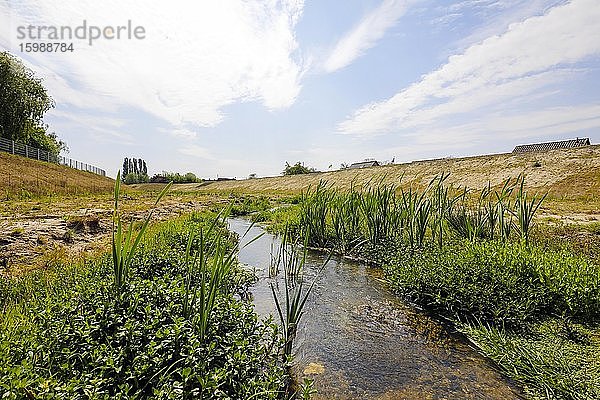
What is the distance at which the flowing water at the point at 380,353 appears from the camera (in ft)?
9.80

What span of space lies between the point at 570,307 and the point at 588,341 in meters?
0.50

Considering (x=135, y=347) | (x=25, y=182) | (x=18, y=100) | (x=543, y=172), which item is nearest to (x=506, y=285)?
(x=135, y=347)

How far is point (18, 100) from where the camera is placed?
3728 centimetres

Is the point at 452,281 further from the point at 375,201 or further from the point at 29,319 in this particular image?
the point at 29,319

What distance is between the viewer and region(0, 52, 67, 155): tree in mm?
36406

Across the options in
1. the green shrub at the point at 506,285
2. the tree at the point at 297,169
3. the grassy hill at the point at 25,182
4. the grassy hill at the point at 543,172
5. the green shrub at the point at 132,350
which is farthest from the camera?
the tree at the point at 297,169

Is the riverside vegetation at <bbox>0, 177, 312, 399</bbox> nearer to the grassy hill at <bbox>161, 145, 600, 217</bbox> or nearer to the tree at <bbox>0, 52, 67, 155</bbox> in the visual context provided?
the grassy hill at <bbox>161, 145, 600, 217</bbox>

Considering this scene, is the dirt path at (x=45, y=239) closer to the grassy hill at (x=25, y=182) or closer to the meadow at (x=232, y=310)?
the meadow at (x=232, y=310)

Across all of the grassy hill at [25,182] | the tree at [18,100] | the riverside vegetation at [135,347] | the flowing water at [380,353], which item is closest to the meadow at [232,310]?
the riverside vegetation at [135,347]

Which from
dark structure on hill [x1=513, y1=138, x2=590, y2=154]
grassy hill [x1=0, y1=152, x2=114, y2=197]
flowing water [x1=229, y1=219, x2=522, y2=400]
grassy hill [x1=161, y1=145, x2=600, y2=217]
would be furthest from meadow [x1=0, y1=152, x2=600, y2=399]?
dark structure on hill [x1=513, y1=138, x2=590, y2=154]

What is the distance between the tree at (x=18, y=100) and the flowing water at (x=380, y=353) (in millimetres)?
44934

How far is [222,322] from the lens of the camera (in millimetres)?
3035

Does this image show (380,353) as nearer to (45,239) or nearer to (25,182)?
(45,239)

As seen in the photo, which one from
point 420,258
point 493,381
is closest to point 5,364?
point 493,381
